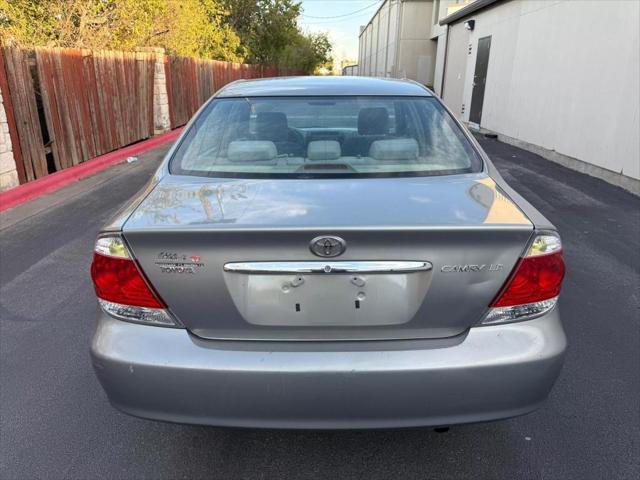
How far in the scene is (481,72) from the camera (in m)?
14.7

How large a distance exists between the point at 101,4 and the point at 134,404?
41.1 ft

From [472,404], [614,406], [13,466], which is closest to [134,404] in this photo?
[13,466]

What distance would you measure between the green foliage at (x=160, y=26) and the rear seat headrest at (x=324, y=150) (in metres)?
6.84

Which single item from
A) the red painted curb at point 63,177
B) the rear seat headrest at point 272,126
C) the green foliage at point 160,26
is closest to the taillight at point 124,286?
the rear seat headrest at point 272,126

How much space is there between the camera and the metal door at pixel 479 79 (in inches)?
559

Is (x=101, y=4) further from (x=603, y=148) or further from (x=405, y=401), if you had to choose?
(x=405, y=401)

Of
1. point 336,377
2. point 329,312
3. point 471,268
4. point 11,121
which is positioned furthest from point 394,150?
point 11,121

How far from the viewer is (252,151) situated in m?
2.53

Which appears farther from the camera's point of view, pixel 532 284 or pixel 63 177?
pixel 63 177

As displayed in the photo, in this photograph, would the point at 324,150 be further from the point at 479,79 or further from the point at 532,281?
the point at 479,79

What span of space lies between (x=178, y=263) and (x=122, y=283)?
0.25 metres

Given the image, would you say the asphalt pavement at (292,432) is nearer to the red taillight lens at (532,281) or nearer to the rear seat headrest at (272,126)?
the red taillight lens at (532,281)

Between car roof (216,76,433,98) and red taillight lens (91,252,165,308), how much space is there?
148 cm

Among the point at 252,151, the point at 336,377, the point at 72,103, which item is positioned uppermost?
the point at 252,151
